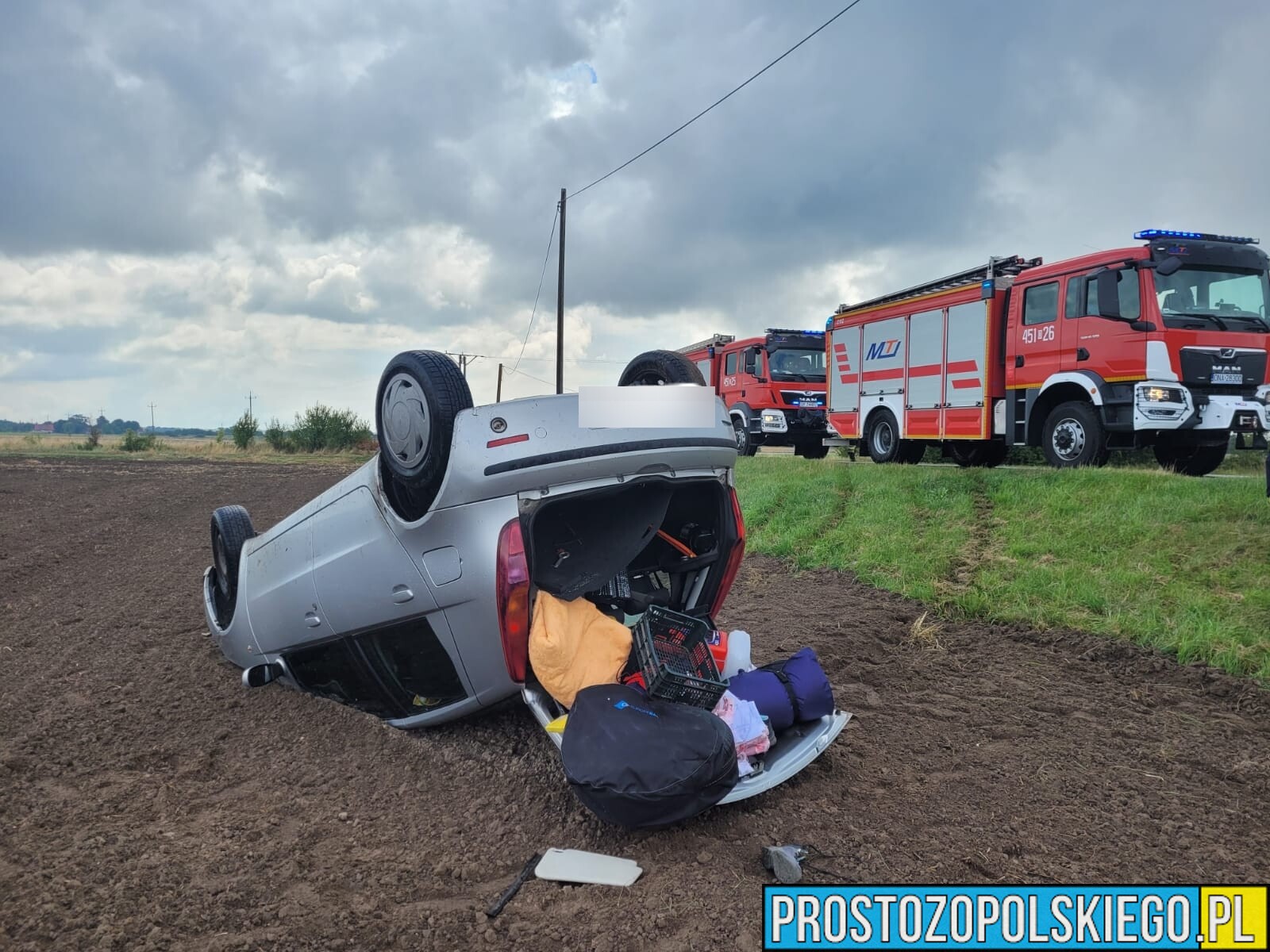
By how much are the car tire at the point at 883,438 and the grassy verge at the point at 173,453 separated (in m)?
22.8

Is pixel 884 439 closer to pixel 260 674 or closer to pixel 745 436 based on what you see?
pixel 745 436

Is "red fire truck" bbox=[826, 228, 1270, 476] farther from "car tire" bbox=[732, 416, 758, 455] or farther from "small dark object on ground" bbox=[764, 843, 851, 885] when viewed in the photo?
"small dark object on ground" bbox=[764, 843, 851, 885]

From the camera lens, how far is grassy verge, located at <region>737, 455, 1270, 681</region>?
562 cm

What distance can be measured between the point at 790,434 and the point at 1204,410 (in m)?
10.1

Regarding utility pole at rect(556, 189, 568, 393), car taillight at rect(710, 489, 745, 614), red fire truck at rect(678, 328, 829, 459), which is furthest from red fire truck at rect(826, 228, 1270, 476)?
utility pole at rect(556, 189, 568, 393)

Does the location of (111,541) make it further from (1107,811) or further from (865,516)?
(1107,811)

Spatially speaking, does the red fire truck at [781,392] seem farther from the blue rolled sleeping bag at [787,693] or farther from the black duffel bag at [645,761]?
the black duffel bag at [645,761]

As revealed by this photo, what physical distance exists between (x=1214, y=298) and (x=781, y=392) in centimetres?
981

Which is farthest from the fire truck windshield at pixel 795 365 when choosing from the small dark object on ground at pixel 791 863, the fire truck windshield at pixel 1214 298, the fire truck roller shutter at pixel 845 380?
the small dark object on ground at pixel 791 863

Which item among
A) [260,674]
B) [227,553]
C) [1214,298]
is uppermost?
[1214,298]

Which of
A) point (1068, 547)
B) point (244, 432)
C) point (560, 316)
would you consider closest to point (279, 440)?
point (244, 432)

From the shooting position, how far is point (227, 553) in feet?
16.4

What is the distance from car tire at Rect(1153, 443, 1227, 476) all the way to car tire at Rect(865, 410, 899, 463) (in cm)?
432

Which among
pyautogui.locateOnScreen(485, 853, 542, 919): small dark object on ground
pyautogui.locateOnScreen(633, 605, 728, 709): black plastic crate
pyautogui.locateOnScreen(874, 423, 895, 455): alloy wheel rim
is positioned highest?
pyautogui.locateOnScreen(874, 423, 895, 455): alloy wheel rim
